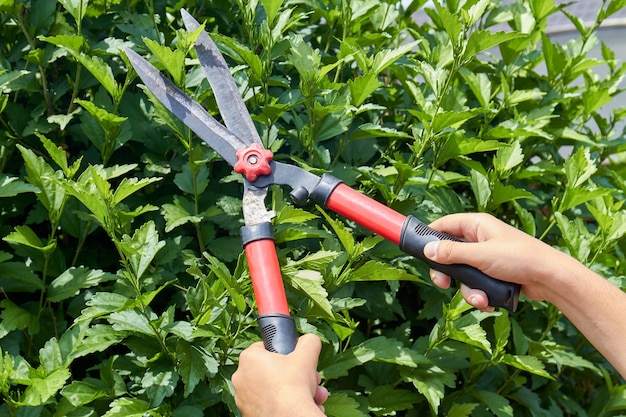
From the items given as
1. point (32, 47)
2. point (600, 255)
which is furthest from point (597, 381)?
point (32, 47)

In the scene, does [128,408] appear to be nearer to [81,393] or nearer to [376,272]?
[81,393]

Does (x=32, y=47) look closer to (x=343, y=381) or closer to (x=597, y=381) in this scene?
(x=343, y=381)

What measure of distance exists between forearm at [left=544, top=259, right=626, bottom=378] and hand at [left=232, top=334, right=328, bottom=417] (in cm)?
53

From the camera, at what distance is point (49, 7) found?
179 cm

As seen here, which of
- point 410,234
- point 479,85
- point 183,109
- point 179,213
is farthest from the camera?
point 479,85

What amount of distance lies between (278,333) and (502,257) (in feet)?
1.50

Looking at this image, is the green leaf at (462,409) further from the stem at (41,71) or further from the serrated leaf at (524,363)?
the stem at (41,71)

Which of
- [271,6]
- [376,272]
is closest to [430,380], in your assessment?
[376,272]

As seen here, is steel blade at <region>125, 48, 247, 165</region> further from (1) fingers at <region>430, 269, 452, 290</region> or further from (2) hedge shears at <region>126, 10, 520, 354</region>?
(1) fingers at <region>430, 269, 452, 290</region>

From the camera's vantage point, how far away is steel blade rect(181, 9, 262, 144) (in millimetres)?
1572

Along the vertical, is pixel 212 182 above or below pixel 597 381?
above

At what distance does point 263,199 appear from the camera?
152cm

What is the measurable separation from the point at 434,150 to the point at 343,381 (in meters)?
0.63

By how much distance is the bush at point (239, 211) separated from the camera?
1491mm
